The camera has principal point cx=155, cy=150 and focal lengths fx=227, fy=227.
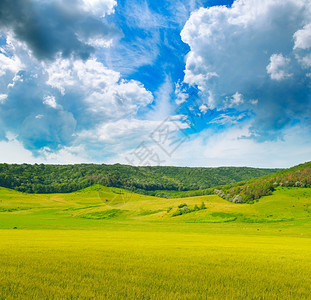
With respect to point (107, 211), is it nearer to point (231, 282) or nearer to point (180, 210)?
point (180, 210)

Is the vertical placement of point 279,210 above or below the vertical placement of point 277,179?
below

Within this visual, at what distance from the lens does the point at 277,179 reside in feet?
424

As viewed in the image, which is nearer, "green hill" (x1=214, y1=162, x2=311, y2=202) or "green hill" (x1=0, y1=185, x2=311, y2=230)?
"green hill" (x1=0, y1=185, x2=311, y2=230)

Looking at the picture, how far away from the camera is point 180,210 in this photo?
95938 mm

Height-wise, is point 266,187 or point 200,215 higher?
point 266,187

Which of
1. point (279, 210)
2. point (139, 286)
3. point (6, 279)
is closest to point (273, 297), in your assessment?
point (139, 286)

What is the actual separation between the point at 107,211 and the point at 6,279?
340ft

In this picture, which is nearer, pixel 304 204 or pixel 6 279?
pixel 6 279

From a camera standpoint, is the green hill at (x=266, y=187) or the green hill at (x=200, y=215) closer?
the green hill at (x=200, y=215)

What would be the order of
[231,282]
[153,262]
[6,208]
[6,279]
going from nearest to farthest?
1. [6,279]
2. [231,282]
3. [153,262]
4. [6,208]

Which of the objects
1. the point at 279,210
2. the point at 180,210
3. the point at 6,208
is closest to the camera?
the point at 279,210

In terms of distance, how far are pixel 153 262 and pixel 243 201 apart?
4438 inches

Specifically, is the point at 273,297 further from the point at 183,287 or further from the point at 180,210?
the point at 180,210

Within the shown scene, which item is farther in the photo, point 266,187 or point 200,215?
point 266,187
